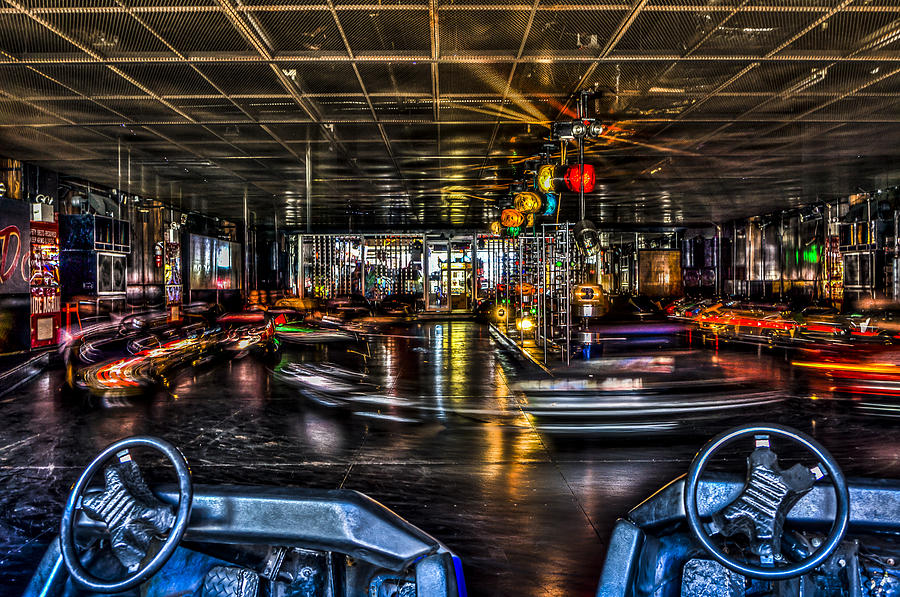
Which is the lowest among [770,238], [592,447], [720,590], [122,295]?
[592,447]

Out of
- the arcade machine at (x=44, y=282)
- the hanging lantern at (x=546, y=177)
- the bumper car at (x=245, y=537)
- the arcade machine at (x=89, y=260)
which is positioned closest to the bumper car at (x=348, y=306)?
the arcade machine at (x=89, y=260)

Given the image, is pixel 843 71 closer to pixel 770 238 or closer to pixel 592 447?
pixel 592 447

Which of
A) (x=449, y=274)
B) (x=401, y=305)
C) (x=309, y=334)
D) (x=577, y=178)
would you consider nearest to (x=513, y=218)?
(x=577, y=178)

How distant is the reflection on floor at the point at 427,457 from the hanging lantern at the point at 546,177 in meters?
3.61

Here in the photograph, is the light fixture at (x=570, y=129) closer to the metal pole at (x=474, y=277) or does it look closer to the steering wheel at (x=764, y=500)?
the steering wheel at (x=764, y=500)

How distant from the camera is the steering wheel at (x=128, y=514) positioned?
1.64m

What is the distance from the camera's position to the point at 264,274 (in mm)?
26562

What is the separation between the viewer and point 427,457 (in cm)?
488

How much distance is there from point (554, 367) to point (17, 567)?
787cm

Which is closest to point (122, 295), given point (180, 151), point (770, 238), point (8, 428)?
point (180, 151)

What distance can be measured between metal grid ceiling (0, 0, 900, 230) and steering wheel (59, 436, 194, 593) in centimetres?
490

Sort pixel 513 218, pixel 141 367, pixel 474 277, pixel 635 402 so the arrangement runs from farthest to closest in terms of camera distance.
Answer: pixel 474 277
pixel 513 218
pixel 141 367
pixel 635 402

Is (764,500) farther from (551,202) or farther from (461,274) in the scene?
(461,274)

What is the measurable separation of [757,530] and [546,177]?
9.12m
